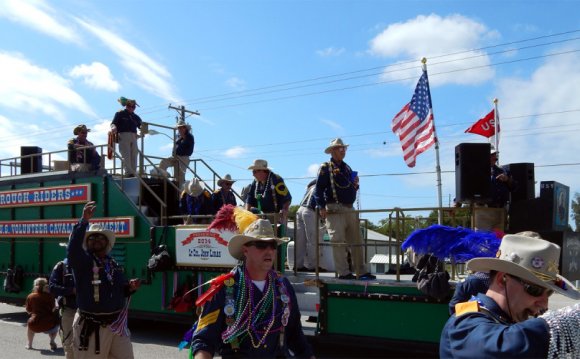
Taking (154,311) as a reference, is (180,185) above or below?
above

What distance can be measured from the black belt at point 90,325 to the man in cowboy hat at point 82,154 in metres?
5.70

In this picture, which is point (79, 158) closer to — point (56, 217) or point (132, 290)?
point (56, 217)

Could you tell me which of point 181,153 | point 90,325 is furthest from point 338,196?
point 181,153

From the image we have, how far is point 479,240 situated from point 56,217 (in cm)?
797

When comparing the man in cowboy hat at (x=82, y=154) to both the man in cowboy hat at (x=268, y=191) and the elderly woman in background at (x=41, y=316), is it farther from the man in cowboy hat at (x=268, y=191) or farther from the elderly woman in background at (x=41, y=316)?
the man in cowboy hat at (x=268, y=191)

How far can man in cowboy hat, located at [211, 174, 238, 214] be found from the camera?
1005 centimetres

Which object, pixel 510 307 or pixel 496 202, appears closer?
pixel 510 307

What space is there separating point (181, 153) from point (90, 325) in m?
6.05

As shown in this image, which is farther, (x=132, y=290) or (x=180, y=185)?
(x=180, y=185)

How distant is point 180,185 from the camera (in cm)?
1154

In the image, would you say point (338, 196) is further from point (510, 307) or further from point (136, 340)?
point (510, 307)

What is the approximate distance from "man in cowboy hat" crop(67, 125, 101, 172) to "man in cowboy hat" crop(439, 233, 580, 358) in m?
9.38

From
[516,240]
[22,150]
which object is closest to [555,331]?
[516,240]

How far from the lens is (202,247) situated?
29.1 ft
